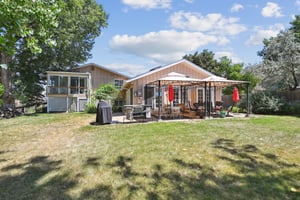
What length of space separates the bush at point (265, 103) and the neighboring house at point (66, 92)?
48.5 feet

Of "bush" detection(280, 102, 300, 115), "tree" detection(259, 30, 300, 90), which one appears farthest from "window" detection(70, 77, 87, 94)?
"bush" detection(280, 102, 300, 115)

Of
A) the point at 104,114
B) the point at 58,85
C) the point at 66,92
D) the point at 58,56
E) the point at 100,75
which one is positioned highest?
the point at 58,56

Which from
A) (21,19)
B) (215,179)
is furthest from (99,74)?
(215,179)

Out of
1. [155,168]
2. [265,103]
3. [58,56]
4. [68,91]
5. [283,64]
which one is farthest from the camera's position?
[58,56]

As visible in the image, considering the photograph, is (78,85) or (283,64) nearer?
(283,64)

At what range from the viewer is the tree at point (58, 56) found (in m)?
21.2

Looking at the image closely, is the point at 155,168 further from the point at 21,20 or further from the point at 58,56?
the point at 58,56

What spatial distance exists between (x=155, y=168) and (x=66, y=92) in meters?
18.1

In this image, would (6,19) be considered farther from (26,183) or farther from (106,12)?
(106,12)

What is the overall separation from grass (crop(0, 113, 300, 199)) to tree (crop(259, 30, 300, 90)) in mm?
11346

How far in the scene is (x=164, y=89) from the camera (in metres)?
16.4

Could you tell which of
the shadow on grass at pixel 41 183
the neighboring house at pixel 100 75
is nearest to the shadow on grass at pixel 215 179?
the shadow on grass at pixel 41 183

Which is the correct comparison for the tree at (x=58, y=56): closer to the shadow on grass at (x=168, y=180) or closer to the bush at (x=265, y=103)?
the bush at (x=265, y=103)

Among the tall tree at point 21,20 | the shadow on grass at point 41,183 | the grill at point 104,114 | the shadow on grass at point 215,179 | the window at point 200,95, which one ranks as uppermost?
the tall tree at point 21,20
